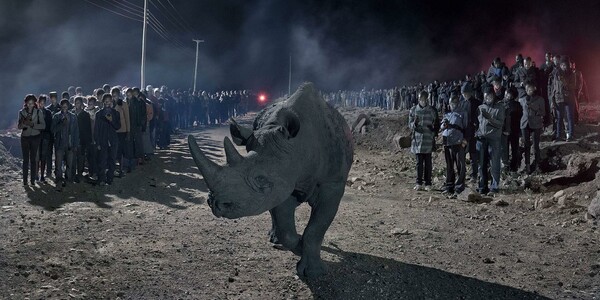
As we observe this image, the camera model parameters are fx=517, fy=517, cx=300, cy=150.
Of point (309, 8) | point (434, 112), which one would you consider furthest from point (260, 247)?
point (309, 8)

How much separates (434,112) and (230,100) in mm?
24650

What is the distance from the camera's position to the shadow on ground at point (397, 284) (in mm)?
5109

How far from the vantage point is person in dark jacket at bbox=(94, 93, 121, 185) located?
11047 mm

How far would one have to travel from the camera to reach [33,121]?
10.5m

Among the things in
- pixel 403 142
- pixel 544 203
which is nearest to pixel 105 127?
pixel 544 203

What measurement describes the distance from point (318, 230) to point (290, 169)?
48.8 inches

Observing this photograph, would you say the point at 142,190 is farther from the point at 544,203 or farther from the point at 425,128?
the point at 544,203

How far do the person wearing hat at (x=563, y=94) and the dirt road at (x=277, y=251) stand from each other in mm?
3525

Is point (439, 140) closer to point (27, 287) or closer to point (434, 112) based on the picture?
point (434, 112)

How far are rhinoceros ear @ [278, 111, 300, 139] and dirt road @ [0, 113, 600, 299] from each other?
161 centimetres

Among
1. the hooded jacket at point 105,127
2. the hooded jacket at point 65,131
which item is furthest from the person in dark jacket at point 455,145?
the hooded jacket at point 65,131

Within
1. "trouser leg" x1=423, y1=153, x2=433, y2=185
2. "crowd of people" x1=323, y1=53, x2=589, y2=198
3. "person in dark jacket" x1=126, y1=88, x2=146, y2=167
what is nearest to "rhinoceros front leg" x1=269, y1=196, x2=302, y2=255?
"crowd of people" x1=323, y1=53, x2=589, y2=198

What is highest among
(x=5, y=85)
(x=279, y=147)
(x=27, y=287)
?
(x=5, y=85)

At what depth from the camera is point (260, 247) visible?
21.5 ft
